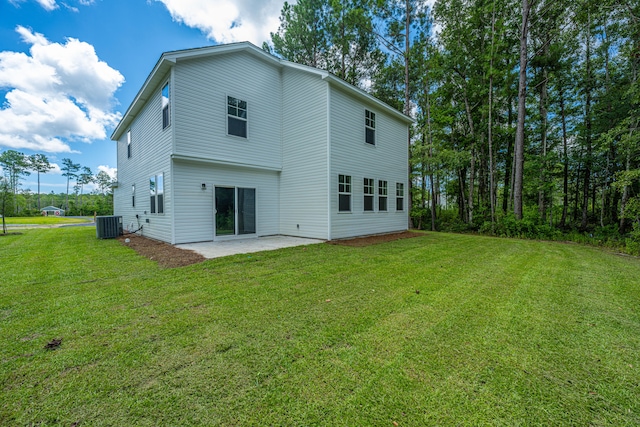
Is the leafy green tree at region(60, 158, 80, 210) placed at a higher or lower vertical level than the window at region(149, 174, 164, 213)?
higher

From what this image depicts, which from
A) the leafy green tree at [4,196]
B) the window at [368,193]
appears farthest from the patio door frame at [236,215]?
the leafy green tree at [4,196]

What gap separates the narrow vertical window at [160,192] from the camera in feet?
26.2

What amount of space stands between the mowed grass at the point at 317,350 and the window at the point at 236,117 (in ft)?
18.9

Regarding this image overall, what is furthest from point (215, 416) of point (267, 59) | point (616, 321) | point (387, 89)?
point (387, 89)

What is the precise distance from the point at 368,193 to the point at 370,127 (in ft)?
9.07

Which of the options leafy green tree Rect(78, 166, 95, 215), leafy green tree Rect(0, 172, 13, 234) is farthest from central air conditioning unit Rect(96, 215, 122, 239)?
leafy green tree Rect(78, 166, 95, 215)

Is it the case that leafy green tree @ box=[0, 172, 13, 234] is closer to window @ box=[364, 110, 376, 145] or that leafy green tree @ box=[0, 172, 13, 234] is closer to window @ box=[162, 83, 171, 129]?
window @ box=[162, 83, 171, 129]

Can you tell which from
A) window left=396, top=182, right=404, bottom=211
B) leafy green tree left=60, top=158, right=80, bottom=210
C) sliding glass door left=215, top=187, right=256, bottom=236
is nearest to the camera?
sliding glass door left=215, top=187, right=256, bottom=236

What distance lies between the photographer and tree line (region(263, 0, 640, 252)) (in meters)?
11.0

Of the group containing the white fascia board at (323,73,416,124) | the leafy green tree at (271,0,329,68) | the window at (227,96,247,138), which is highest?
the leafy green tree at (271,0,329,68)

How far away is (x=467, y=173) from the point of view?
746 inches

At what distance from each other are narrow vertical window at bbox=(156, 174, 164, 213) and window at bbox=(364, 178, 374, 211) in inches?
285

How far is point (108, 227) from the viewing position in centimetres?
920

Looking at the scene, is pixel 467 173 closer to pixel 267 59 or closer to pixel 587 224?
pixel 587 224
